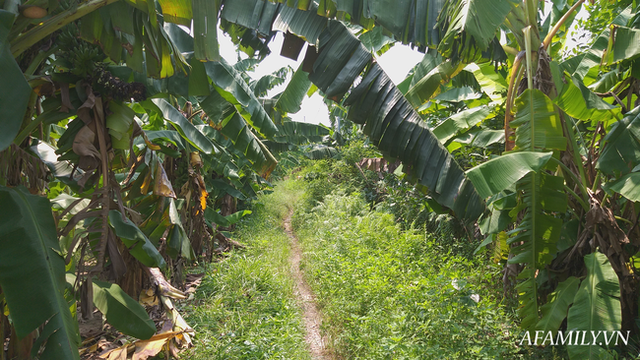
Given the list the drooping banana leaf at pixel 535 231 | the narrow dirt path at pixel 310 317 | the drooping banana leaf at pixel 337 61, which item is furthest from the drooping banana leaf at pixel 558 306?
the drooping banana leaf at pixel 337 61

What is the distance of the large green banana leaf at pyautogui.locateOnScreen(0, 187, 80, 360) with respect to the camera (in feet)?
5.18

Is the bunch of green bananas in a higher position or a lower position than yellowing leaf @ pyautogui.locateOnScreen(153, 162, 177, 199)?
higher

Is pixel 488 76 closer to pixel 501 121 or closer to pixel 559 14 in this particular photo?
pixel 501 121

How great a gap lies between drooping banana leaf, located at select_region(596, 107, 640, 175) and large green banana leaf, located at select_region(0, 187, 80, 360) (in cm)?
394

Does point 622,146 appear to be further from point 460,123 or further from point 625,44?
Answer: point 460,123

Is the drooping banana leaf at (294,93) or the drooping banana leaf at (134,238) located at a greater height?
the drooping banana leaf at (294,93)

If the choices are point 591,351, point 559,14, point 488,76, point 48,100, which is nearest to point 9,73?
point 48,100

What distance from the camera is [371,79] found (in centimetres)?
331

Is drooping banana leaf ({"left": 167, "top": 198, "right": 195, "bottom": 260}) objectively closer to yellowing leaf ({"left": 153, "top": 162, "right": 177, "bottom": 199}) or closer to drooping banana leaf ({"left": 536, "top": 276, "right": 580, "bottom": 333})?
yellowing leaf ({"left": 153, "top": 162, "right": 177, "bottom": 199})

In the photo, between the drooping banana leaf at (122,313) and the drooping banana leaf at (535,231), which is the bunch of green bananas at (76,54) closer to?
the drooping banana leaf at (122,313)

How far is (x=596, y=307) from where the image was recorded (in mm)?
2848

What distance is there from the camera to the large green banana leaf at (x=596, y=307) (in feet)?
8.96

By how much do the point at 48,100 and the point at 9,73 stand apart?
1087mm

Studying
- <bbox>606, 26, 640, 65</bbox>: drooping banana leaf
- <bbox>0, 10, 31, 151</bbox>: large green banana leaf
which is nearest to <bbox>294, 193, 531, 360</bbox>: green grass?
<bbox>606, 26, 640, 65</bbox>: drooping banana leaf
